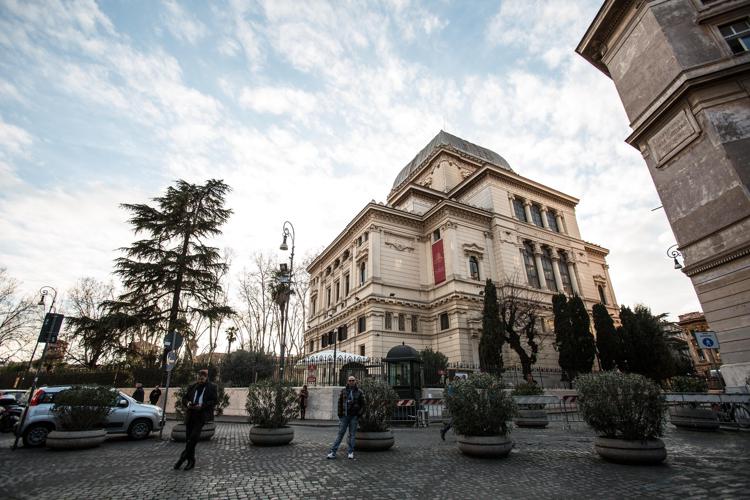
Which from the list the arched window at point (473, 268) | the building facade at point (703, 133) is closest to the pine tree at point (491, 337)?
the arched window at point (473, 268)

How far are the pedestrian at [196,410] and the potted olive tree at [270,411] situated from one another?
210 centimetres

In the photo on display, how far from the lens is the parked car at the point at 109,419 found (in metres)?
8.80

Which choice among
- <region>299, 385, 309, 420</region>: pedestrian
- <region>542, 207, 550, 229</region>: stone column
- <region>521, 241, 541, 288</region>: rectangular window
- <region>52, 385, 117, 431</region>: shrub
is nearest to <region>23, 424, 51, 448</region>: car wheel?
<region>52, 385, 117, 431</region>: shrub

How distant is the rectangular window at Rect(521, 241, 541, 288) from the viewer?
3162 centimetres

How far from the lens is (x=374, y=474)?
5.70 metres

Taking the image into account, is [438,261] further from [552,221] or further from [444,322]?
[552,221]

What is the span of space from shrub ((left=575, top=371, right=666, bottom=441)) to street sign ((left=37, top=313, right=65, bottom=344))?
1271cm

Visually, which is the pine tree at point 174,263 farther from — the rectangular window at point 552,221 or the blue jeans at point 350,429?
the rectangular window at point 552,221

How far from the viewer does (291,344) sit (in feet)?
133

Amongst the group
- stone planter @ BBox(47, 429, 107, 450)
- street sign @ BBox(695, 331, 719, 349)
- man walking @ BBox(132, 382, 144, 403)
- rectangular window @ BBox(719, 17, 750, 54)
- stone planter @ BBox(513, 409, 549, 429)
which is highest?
rectangular window @ BBox(719, 17, 750, 54)

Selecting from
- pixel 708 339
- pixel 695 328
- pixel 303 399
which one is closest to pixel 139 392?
pixel 303 399

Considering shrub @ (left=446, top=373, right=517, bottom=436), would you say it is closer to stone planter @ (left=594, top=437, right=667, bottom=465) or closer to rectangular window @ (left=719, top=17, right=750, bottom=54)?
stone planter @ (left=594, top=437, right=667, bottom=465)

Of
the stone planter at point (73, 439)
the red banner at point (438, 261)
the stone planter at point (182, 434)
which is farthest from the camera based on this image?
the red banner at point (438, 261)

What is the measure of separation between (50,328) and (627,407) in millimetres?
13398
